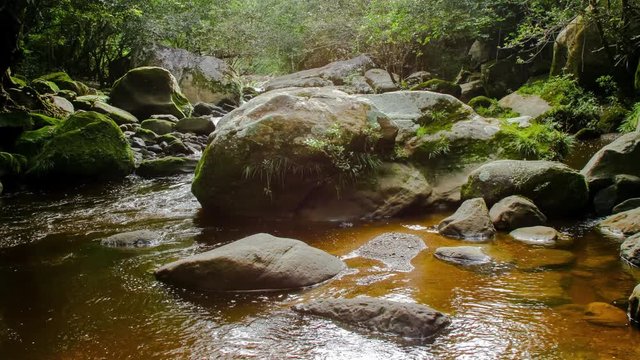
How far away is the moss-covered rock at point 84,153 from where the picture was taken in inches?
392

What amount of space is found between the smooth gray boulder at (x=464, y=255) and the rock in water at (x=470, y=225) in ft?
2.21

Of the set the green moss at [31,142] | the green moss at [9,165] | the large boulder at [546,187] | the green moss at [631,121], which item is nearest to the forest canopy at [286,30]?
the green moss at [631,121]

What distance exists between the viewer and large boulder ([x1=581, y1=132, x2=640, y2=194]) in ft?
22.6

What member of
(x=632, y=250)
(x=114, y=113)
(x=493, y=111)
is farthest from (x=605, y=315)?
(x=114, y=113)

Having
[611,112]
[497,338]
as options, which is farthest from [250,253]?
[611,112]

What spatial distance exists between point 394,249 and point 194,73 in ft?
58.9

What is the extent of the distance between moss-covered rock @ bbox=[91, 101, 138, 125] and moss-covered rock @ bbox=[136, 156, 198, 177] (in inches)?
189

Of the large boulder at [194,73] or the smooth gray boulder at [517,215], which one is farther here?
the large boulder at [194,73]

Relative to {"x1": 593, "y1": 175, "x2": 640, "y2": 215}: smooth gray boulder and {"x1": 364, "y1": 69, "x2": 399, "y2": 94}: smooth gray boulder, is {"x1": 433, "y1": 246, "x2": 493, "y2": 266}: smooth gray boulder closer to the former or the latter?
{"x1": 593, "y1": 175, "x2": 640, "y2": 215}: smooth gray boulder

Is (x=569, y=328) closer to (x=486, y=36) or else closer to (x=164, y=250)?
(x=164, y=250)

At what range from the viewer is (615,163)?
7.00 meters

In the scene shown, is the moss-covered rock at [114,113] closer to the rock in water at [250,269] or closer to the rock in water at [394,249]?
the rock in water at [250,269]

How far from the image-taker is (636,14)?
8.69m

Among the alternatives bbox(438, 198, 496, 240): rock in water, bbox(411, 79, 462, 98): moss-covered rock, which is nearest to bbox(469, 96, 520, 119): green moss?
bbox(411, 79, 462, 98): moss-covered rock
